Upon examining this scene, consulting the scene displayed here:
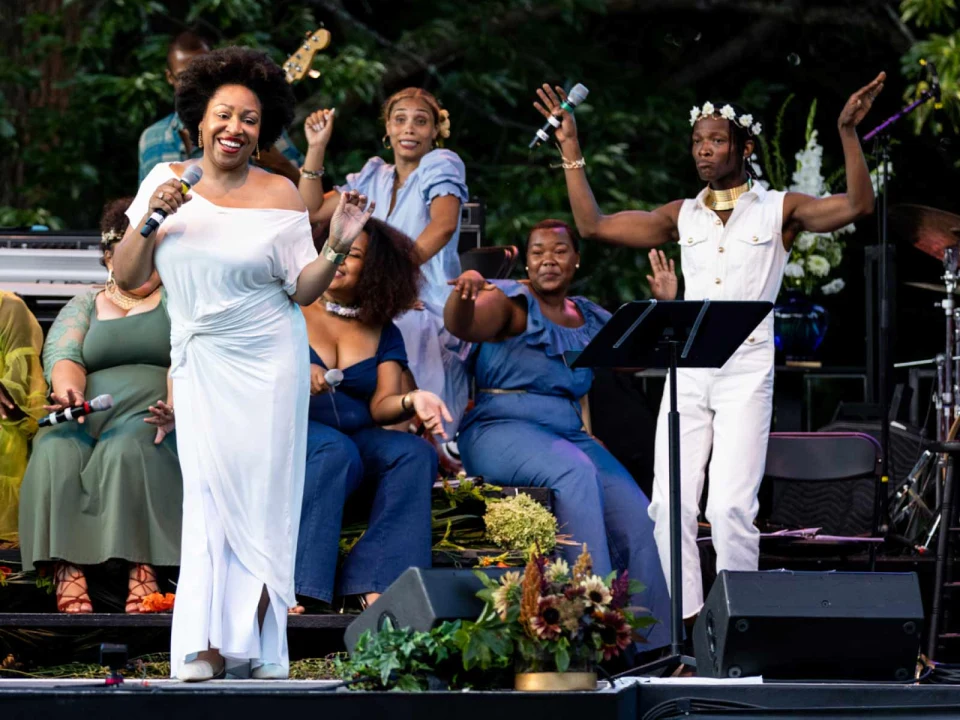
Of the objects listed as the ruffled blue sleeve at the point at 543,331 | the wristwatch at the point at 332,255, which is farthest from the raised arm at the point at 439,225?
the wristwatch at the point at 332,255

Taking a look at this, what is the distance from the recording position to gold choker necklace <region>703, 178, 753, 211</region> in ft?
20.9

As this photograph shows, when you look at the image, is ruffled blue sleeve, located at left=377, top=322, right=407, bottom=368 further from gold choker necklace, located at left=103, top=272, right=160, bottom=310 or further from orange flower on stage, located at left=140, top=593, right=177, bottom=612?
orange flower on stage, located at left=140, top=593, right=177, bottom=612

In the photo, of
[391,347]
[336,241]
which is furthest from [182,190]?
[391,347]

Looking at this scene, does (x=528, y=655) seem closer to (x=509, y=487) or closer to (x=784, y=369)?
(x=509, y=487)

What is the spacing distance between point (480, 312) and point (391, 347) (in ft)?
1.36

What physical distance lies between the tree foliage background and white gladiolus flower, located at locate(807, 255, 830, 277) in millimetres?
2357

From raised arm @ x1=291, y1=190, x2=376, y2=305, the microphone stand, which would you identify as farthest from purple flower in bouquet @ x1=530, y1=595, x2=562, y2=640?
the microphone stand

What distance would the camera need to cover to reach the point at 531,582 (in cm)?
425

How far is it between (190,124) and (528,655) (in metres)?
1.98

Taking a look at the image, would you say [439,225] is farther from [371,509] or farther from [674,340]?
[674,340]

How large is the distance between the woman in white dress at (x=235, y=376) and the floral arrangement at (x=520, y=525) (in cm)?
137

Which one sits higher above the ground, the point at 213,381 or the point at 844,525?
the point at 213,381

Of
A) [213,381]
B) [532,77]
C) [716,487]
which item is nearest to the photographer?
[213,381]

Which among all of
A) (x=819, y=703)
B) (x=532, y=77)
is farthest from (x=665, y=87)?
(x=819, y=703)
